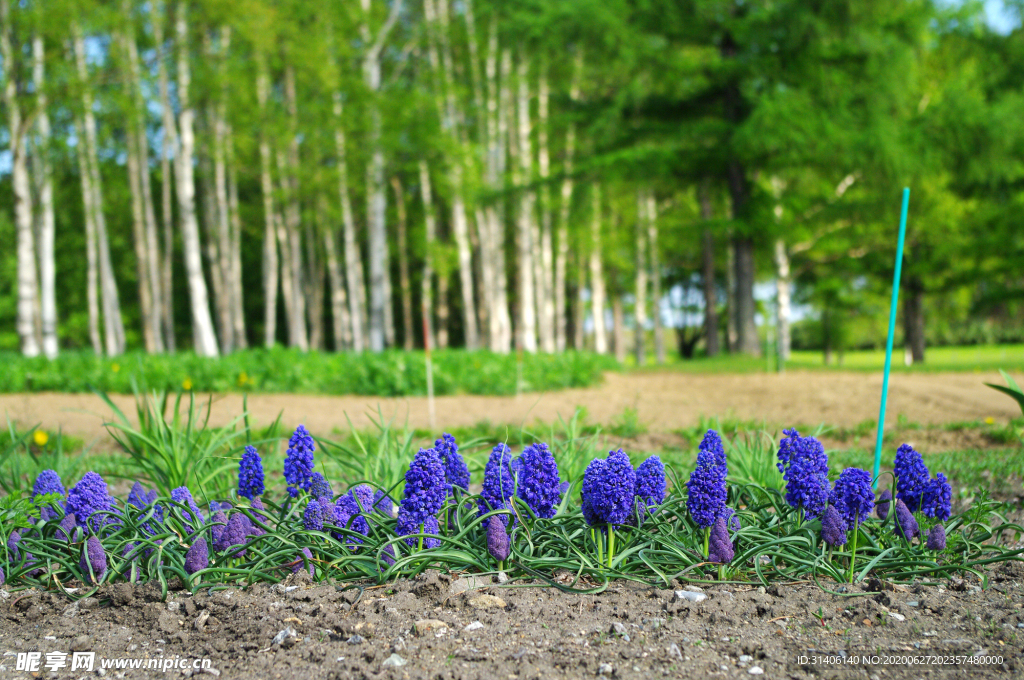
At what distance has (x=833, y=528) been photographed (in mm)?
2141

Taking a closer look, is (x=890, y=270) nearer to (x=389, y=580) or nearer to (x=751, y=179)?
(x=751, y=179)

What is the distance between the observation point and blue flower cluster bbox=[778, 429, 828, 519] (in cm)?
222

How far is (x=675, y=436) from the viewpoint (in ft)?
16.5

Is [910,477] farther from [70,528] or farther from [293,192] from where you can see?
[293,192]

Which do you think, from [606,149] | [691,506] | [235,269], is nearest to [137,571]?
[691,506]

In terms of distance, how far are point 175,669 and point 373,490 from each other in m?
0.98

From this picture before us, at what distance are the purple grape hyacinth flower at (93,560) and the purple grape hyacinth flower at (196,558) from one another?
0.98ft

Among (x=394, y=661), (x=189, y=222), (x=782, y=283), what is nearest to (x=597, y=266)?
(x=782, y=283)

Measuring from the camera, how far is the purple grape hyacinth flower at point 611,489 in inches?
78.5

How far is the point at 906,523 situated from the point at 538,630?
1311 mm

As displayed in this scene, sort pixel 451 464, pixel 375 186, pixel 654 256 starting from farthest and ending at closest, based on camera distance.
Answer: pixel 654 256
pixel 375 186
pixel 451 464

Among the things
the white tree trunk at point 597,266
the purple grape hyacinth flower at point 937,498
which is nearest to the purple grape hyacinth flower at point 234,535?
the purple grape hyacinth flower at point 937,498

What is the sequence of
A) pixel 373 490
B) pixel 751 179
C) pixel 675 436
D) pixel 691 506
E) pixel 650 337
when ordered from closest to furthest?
pixel 691 506 < pixel 373 490 < pixel 675 436 < pixel 751 179 < pixel 650 337

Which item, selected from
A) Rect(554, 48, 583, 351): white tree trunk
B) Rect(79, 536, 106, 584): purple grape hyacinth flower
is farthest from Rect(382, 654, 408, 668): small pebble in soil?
Rect(554, 48, 583, 351): white tree trunk
